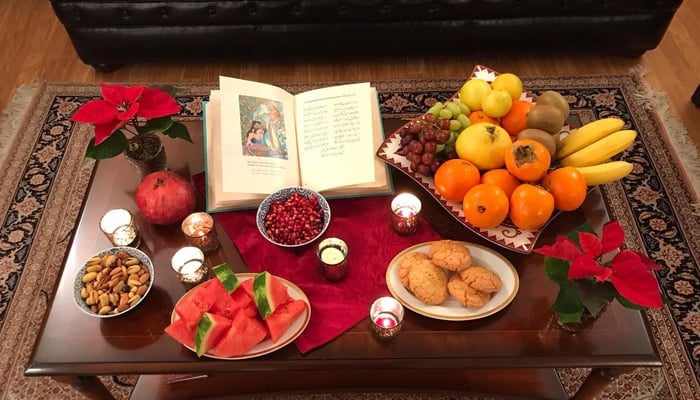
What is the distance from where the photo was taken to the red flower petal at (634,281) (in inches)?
33.7

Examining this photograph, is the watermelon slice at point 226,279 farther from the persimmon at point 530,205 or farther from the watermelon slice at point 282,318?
the persimmon at point 530,205

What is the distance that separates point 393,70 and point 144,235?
53.1 inches

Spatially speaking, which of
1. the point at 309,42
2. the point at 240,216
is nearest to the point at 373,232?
the point at 240,216

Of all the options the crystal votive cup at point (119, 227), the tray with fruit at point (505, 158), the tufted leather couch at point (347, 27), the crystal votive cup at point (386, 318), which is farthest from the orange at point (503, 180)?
the tufted leather couch at point (347, 27)

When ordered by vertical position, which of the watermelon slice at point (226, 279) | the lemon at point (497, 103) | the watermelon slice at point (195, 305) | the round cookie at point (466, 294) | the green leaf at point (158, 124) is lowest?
the watermelon slice at point (195, 305)

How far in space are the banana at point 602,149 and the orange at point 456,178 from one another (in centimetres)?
24

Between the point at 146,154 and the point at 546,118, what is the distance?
93 cm

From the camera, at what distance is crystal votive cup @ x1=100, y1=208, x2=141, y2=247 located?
113 cm

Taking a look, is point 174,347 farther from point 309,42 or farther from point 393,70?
point 393,70

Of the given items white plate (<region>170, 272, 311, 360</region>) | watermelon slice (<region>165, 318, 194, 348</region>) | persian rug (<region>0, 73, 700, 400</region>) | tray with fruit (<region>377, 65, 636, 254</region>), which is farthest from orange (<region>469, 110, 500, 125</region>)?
watermelon slice (<region>165, 318, 194, 348</region>)

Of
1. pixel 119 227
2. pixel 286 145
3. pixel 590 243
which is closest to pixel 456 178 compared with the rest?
pixel 590 243

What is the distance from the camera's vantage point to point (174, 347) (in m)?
1.01

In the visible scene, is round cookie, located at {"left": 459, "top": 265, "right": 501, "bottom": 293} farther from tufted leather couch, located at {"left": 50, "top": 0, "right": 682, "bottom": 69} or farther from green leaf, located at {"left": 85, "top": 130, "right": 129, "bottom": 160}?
tufted leather couch, located at {"left": 50, "top": 0, "right": 682, "bottom": 69}

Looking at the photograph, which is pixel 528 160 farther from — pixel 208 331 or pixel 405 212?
pixel 208 331
